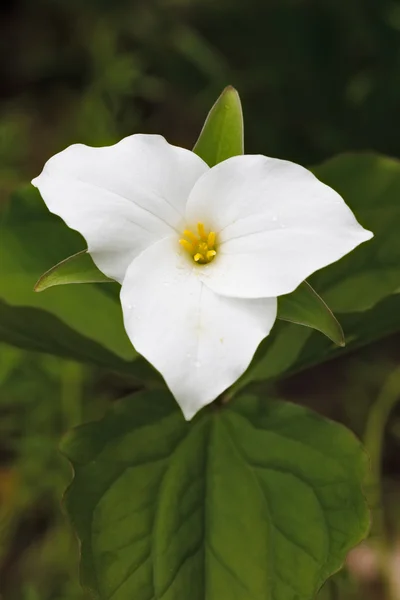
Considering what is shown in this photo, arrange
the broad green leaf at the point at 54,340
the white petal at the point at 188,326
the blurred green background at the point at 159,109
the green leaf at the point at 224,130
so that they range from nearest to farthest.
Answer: the white petal at the point at 188,326, the green leaf at the point at 224,130, the broad green leaf at the point at 54,340, the blurred green background at the point at 159,109

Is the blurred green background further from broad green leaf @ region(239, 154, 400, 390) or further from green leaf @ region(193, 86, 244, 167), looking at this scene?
green leaf @ region(193, 86, 244, 167)

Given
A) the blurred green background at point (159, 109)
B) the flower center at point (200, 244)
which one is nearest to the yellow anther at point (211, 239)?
the flower center at point (200, 244)

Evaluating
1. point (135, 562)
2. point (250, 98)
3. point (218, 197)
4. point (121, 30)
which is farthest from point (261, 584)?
point (121, 30)

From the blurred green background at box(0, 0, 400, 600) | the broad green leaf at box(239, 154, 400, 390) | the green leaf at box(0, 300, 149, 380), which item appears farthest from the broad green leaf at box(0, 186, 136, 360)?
the blurred green background at box(0, 0, 400, 600)

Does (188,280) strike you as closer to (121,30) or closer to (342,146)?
(342,146)

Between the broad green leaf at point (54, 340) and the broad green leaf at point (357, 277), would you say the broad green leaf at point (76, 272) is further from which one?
the broad green leaf at point (357, 277)

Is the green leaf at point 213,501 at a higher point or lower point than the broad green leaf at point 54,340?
lower
